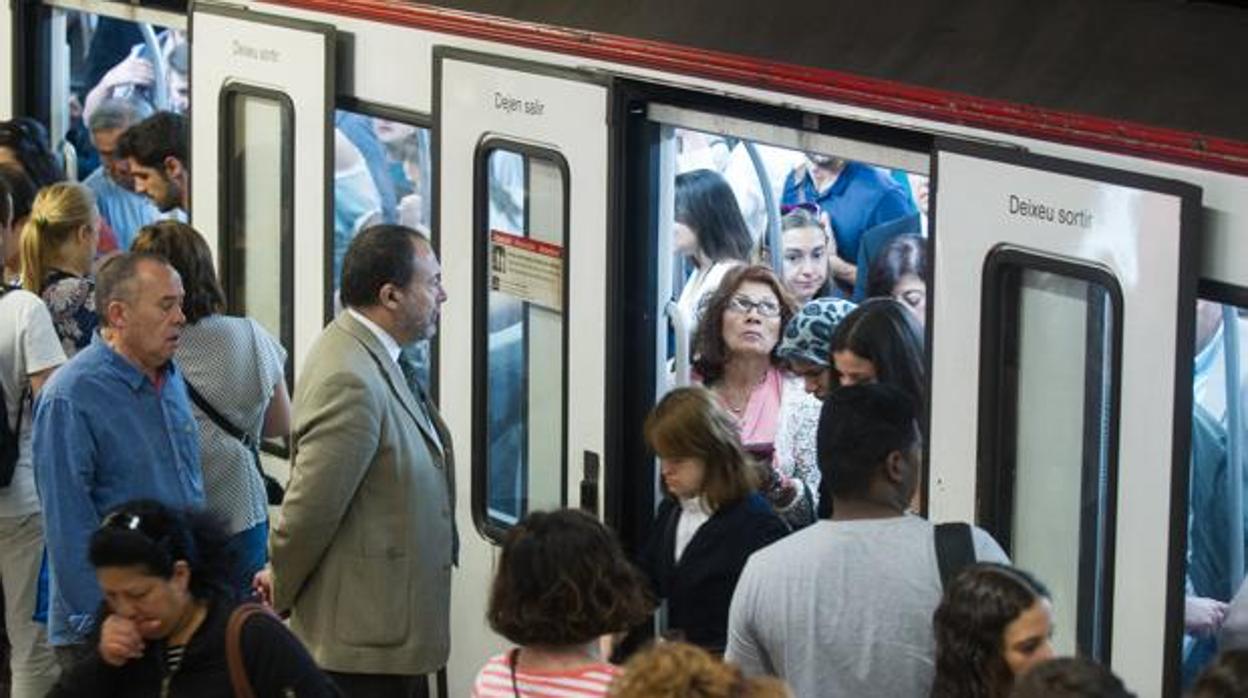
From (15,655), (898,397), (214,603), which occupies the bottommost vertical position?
(15,655)

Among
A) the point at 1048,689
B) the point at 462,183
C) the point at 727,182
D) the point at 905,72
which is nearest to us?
the point at 1048,689

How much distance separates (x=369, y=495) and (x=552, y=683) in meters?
2.11

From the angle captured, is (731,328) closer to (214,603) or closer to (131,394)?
(131,394)

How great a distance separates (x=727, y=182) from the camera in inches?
339

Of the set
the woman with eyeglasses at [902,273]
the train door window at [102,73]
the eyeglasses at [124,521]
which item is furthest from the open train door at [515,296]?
the train door window at [102,73]

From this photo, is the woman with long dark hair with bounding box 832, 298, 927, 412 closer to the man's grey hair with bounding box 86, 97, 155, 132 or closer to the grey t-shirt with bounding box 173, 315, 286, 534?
the grey t-shirt with bounding box 173, 315, 286, 534

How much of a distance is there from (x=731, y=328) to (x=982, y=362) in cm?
215

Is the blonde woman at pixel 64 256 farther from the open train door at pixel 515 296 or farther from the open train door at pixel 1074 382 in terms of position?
the open train door at pixel 1074 382

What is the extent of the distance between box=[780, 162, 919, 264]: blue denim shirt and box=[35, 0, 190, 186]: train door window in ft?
8.20

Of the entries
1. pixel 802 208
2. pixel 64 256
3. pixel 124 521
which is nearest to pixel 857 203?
pixel 802 208

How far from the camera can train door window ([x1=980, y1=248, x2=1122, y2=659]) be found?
574cm

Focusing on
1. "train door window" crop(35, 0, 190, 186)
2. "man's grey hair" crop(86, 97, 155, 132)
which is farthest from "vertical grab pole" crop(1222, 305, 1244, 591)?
"man's grey hair" crop(86, 97, 155, 132)

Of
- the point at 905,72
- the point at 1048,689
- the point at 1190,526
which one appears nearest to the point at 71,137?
the point at 905,72

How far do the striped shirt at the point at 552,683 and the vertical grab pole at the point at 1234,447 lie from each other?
1.63m
